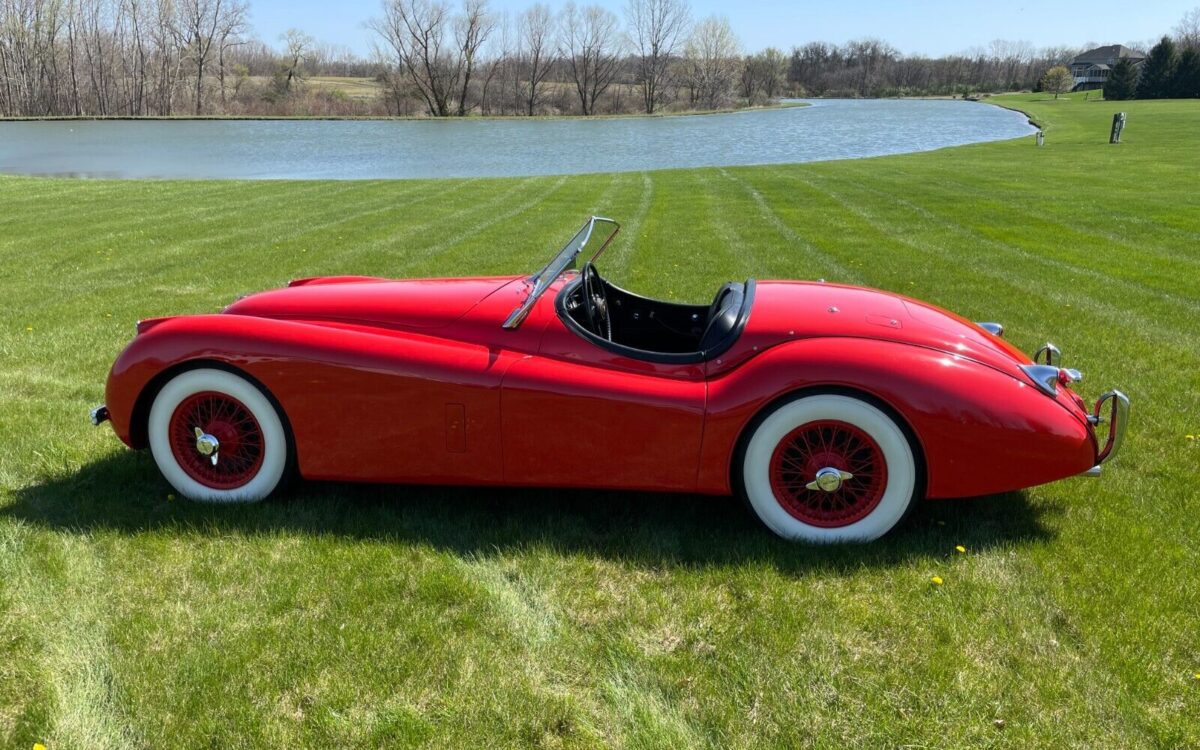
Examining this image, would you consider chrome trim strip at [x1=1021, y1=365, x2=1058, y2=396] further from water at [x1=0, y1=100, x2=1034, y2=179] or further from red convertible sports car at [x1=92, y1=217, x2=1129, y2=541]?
water at [x1=0, y1=100, x2=1034, y2=179]

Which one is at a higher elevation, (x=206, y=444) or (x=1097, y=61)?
(x=1097, y=61)

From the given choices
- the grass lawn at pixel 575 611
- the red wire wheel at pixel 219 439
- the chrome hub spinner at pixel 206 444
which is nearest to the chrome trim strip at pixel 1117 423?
the grass lawn at pixel 575 611

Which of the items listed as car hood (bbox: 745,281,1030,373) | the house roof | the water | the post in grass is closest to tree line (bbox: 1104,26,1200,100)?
the water

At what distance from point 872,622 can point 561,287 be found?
2095 millimetres

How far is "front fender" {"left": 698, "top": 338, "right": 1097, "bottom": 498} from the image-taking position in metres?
3.40

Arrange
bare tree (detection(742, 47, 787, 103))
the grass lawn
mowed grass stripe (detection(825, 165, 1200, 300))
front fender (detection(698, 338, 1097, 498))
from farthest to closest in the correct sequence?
bare tree (detection(742, 47, 787, 103)) → mowed grass stripe (detection(825, 165, 1200, 300)) → front fender (detection(698, 338, 1097, 498)) → the grass lawn

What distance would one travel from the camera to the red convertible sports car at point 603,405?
345cm

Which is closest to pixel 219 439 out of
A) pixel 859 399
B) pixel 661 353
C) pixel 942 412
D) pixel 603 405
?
pixel 603 405

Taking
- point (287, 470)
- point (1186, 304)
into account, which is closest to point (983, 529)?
point (287, 470)

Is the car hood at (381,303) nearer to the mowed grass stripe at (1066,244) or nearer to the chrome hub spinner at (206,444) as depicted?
A: the chrome hub spinner at (206,444)

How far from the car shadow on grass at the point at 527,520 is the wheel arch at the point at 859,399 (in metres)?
0.35

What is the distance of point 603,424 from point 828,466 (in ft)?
3.19

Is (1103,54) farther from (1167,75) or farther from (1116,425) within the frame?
(1116,425)

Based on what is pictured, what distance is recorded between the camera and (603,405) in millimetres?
3543
